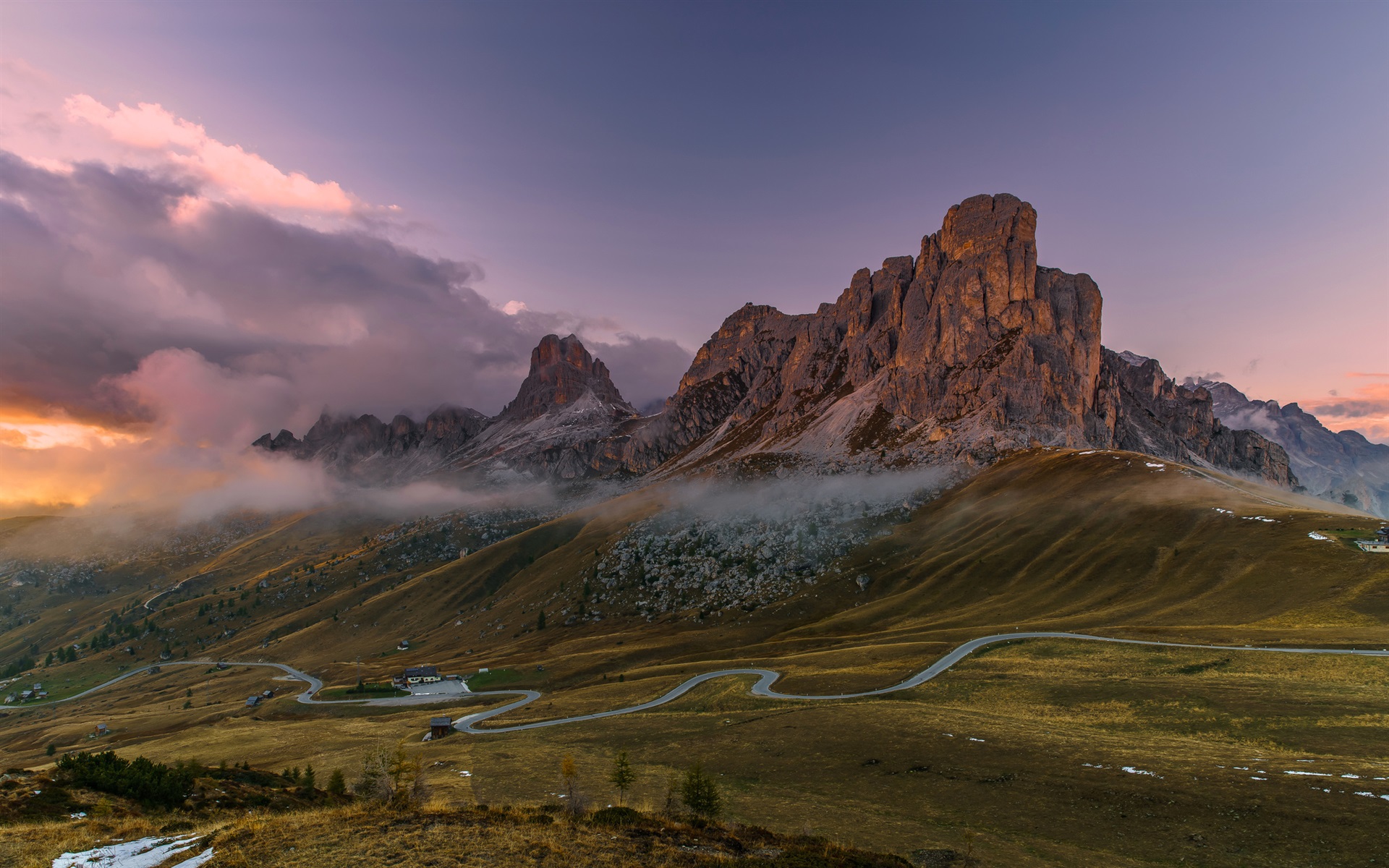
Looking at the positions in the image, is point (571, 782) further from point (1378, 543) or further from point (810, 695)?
point (1378, 543)

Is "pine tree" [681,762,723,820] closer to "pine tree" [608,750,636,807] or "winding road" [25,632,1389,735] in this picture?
"pine tree" [608,750,636,807]

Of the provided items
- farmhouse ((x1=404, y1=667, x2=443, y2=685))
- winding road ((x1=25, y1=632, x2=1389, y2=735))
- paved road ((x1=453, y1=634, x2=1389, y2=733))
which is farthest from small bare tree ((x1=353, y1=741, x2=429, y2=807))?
farmhouse ((x1=404, y1=667, x2=443, y2=685))

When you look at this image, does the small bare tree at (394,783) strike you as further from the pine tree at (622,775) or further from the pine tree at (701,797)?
the pine tree at (701,797)

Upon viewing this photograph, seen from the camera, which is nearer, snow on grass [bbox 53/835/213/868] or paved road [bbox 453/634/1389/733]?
snow on grass [bbox 53/835/213/868]

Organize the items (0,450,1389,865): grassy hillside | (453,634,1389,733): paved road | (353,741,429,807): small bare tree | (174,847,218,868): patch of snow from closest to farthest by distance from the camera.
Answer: (174,847,218,868): patch of snow
(0,450,1389,865): grassy hillside
(353,741,429,807): small bare tree
(453,634,1389,733): paved road

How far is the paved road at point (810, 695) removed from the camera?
73.4m

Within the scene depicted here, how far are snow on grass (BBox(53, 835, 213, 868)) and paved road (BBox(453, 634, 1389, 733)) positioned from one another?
175 feet

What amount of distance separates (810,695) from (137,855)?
2649 inches

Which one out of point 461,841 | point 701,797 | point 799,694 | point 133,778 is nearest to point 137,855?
point 461,841

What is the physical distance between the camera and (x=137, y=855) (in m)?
26.3

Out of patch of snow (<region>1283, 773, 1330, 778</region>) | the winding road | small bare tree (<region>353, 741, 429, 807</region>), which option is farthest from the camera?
the winding road

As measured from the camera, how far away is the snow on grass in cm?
2506

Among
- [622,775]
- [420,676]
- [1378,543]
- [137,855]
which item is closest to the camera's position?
[137,855]

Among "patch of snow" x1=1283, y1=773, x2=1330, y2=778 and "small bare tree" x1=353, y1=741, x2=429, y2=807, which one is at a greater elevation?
"patch of snow" x1=1283, y1=773, x2=1330, y2=778
